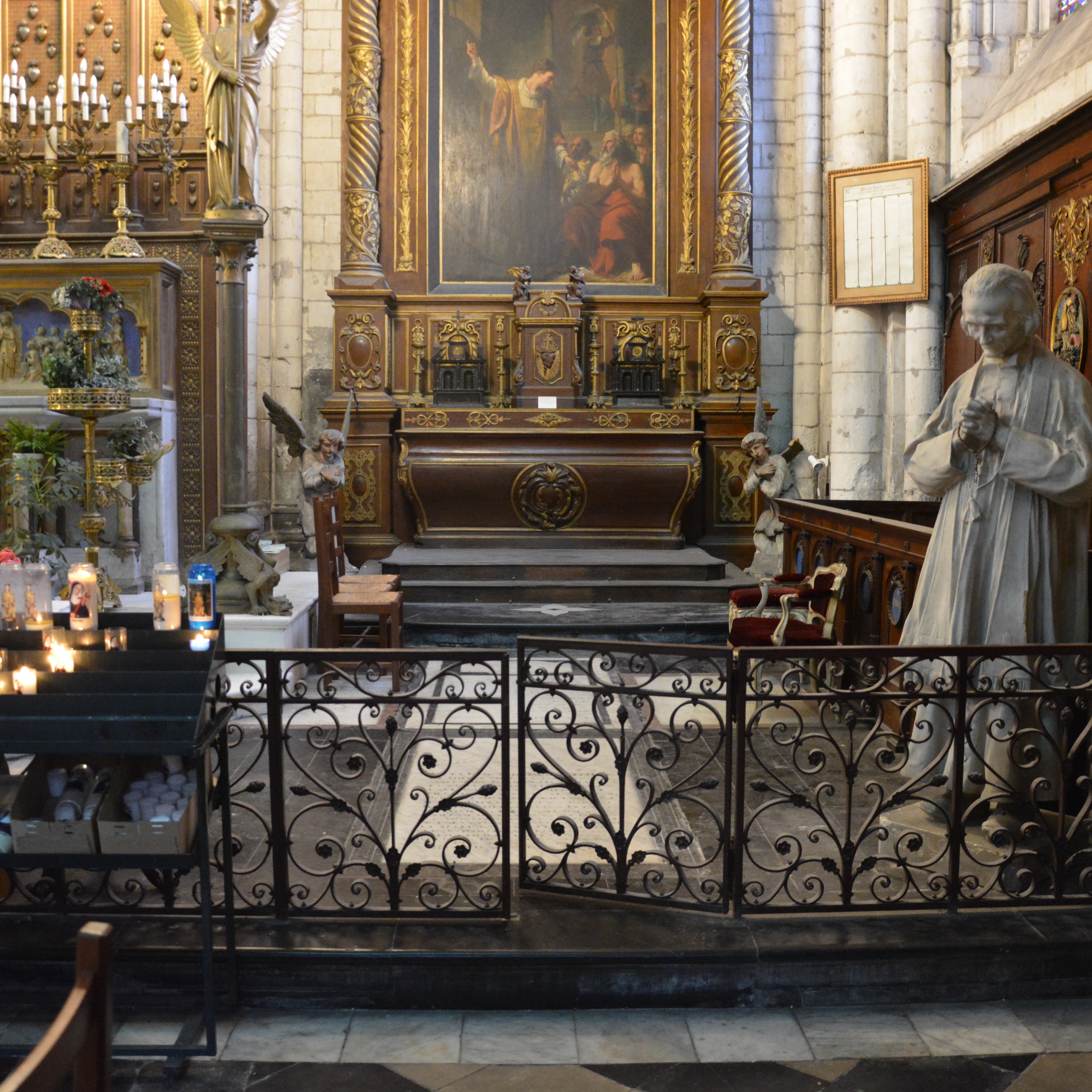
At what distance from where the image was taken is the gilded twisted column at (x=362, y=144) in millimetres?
9938

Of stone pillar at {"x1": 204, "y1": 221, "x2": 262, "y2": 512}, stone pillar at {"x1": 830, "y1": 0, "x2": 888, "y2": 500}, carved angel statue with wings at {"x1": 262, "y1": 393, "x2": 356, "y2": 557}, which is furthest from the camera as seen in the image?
stone pillar at {"x1": 830, "y1": 0, "x2": 888, "y2": 500}

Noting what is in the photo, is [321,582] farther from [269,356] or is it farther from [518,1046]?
[269,356]

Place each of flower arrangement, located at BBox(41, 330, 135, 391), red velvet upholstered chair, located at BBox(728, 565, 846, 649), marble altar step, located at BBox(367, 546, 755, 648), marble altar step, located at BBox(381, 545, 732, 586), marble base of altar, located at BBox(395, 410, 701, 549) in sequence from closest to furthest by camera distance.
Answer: flower arrangement, located at BBox(41, 330, 135, 391)
red velvet upholstered chair, located at BBox(728, 565, 846, 649)
marble altar step, located at BBox(367, 546, 755, 648)
marble altar step, located at BBox(381, 545, 732, 586)
marble base of altar, located at BBox(395, 410, 701, 549)

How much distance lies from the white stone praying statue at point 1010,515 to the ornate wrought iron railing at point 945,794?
2 cm

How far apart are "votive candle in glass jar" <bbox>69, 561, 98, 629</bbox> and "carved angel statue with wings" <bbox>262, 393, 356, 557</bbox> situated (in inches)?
162

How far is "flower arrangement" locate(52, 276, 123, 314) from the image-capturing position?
5387 mm

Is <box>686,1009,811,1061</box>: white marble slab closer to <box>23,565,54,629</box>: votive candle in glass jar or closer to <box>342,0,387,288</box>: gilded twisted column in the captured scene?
<box>23,565,54,629</box>: votive candle in glass jar

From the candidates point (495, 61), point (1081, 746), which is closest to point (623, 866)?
point (1081, 746)

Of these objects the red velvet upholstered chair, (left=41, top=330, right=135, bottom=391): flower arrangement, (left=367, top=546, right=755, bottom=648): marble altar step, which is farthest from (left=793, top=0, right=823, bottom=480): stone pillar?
(left=41, top=330, right=135, bottom=391): flower arrangement

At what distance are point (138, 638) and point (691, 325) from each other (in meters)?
7.79

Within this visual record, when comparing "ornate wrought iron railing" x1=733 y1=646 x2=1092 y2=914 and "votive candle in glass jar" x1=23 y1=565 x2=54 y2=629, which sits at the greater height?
"votive candle in glass jar" x1=23 y1=565 x2=54 y2=629

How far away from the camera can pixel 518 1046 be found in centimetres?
293

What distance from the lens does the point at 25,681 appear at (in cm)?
289

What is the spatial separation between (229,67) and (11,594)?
3641mm
